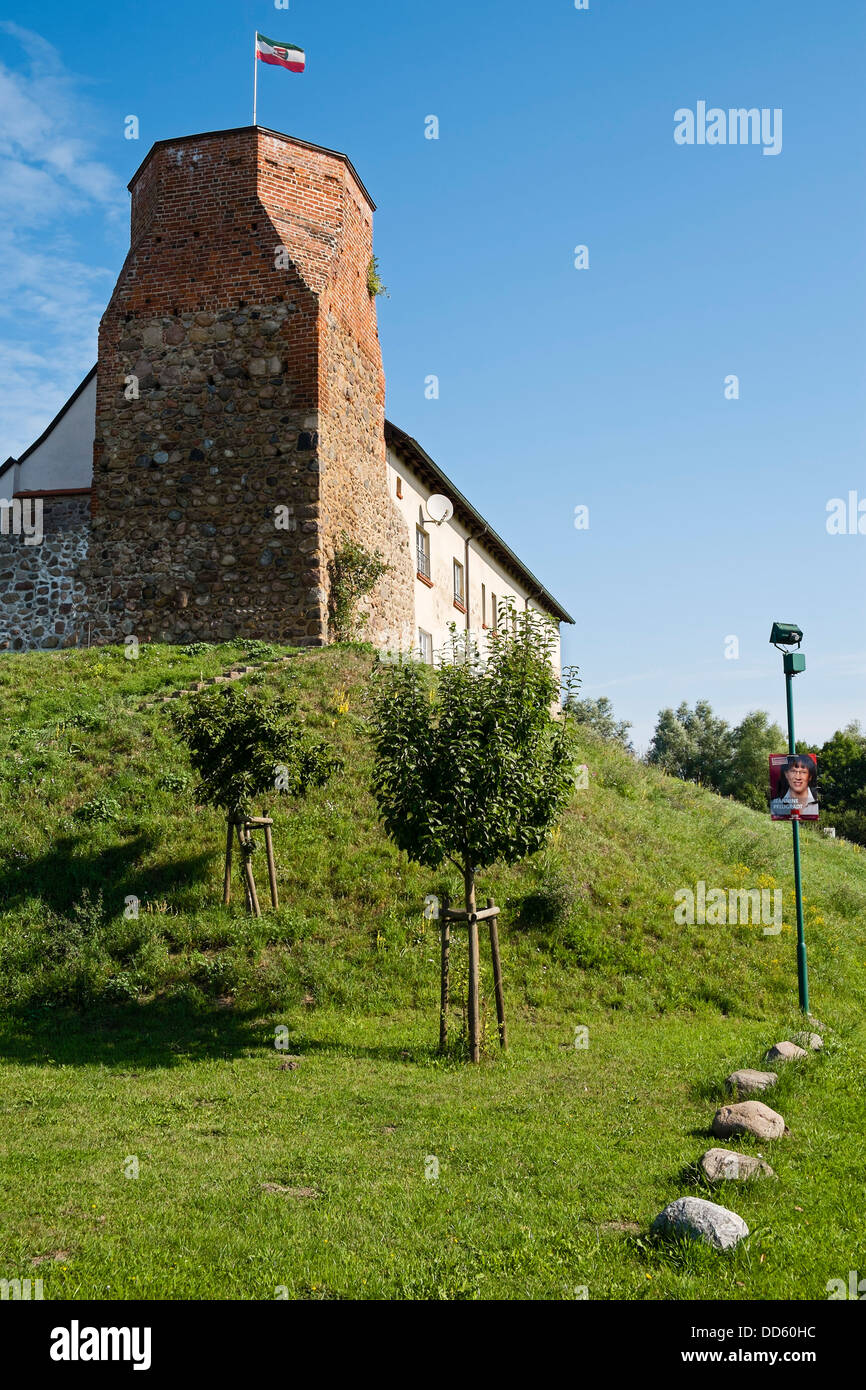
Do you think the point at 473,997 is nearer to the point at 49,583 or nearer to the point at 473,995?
the point at 473,995

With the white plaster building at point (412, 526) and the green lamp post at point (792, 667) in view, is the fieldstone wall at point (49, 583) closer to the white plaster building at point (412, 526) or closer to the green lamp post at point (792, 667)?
the white plaster building at point (412, 526)

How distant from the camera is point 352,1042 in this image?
34.2 feet

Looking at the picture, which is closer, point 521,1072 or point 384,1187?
point 384,1187

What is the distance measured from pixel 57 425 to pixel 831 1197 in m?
22.4

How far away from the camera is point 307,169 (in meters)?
21.2

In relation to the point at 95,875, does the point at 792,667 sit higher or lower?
higher

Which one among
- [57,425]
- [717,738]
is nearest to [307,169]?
[57,425]

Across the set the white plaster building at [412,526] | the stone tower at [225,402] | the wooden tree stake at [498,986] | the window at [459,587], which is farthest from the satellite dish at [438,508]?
the wooden tree stake at [498,986]

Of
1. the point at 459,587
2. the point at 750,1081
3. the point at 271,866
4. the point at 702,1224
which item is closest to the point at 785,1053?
the point at 750,1081

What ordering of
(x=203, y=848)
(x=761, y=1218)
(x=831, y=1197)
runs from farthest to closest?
(x=203, y=848), (x=831, y=1197), (x=761, y=1218)

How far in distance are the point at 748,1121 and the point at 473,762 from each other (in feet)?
A: 13.9

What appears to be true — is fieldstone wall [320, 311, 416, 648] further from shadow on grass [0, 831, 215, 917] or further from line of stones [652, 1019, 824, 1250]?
→ line of stones [652, 1019, 824, 1250]

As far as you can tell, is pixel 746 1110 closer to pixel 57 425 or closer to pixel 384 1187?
pixel 384 1187

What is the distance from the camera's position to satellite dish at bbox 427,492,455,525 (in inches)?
1083
